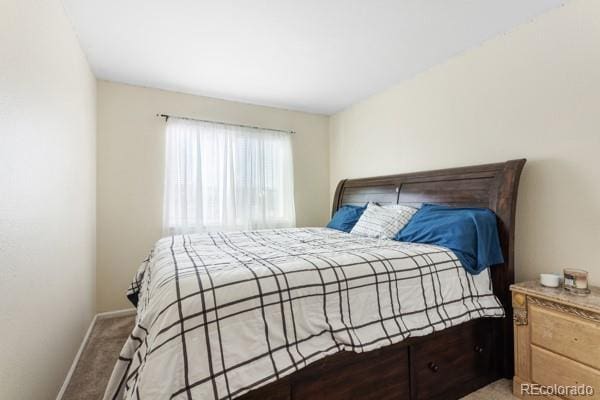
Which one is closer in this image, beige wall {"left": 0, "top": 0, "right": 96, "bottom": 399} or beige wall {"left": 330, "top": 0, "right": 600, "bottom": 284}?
beige wall {"left": 0, "top": 0, "right": 96, "bottom": 399}

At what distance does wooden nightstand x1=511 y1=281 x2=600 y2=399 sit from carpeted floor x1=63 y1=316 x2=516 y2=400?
133mm

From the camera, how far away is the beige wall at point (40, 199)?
3.59 feet

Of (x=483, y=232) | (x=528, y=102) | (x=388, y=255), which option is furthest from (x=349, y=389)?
(x=528, y=102)

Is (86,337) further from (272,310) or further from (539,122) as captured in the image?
(539,122)

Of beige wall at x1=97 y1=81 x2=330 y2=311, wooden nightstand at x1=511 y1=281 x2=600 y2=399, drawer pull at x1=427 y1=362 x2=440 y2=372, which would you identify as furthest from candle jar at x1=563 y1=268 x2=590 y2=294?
beige wall at x1=97 y1=81 x2=330 y2=311

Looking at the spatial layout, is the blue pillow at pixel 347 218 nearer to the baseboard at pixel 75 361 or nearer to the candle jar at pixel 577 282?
the candle jar at pixel 577 282

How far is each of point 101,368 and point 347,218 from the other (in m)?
2.41

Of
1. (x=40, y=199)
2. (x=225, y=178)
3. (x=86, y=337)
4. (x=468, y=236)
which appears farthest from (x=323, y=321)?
(x=225, y=178)

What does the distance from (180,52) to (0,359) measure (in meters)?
2.31

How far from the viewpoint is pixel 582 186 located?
1688 millimetres

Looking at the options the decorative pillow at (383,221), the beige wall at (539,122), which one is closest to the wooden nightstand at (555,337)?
the beige wall at (539,122)

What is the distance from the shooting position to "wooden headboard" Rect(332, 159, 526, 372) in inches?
71.6

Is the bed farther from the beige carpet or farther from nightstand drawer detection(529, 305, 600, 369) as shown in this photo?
the beige carpet

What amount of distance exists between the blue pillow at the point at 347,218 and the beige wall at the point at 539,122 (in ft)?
2.72
